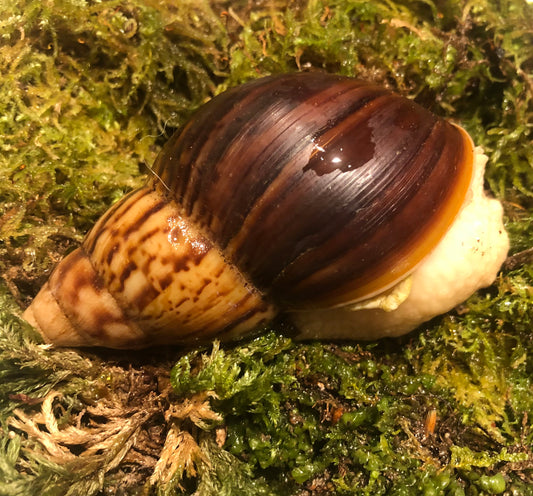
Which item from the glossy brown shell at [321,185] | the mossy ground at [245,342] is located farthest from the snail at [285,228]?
the mossy ground at [245,342]

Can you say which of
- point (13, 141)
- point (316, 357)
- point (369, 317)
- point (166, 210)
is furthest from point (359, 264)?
point (13, 141)

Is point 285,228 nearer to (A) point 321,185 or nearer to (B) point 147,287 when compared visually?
(A) point 321,185

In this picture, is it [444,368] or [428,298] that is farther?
[444,368]

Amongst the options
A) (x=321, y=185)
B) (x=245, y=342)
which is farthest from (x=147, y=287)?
(x=321, y=185)

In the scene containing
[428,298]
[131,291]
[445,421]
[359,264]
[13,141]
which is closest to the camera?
[359,264]

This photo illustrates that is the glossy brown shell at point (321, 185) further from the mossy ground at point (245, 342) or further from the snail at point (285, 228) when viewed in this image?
the mossy ground at point (245, 342)

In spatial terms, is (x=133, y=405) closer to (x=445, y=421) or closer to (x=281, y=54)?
(x=445, y=421)
